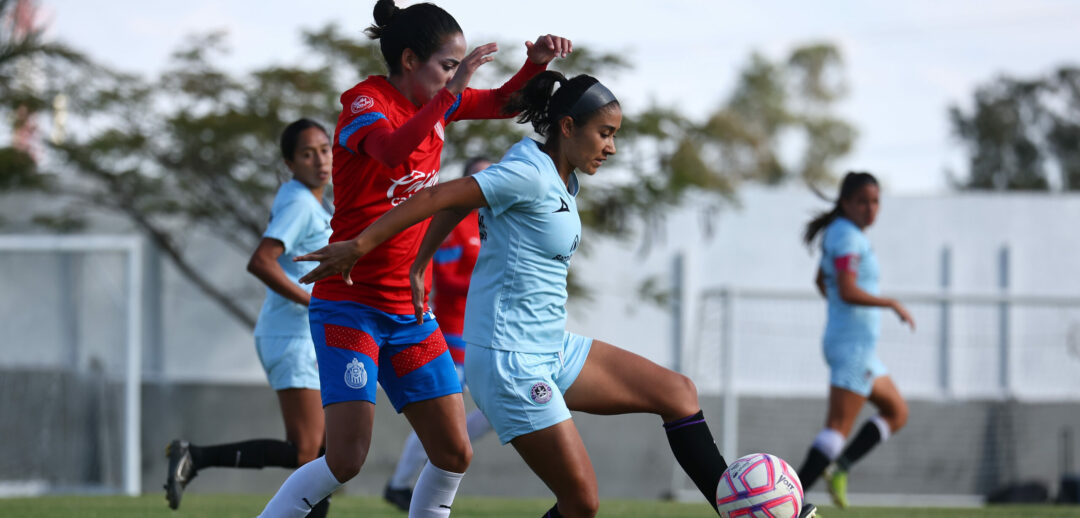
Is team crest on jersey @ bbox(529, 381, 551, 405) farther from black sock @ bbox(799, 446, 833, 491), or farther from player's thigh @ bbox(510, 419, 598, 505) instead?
black sock @ bbox(799, 446, 833, 491)

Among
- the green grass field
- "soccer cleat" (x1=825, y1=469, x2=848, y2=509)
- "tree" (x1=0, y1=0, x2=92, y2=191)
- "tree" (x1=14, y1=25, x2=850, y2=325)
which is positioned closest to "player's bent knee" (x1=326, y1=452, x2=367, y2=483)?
the green grass field

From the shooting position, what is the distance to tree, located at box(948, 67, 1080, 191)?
38.2m

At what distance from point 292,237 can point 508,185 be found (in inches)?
67.7

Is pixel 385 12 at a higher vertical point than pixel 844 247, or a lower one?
higher

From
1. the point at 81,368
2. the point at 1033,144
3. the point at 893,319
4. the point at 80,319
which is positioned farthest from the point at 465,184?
the point at 1033,144

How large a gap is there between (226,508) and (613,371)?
4328mm

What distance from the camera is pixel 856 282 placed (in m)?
6.96

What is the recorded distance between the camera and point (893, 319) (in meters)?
15.2

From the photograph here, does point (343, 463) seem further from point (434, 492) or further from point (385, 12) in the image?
point (385, 12)

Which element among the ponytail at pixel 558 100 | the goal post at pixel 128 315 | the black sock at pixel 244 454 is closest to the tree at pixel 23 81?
the goal post at pixel 128 315

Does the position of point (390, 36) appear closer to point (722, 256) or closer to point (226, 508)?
point (226, 508)

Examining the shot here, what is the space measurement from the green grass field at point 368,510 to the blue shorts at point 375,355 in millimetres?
3195

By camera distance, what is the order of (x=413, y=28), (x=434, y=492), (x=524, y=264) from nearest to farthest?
(x=524, y=264) < (x=413, y=28) < (x=434, y=492)

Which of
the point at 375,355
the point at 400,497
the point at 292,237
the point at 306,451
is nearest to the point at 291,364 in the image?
the point at 306,451
